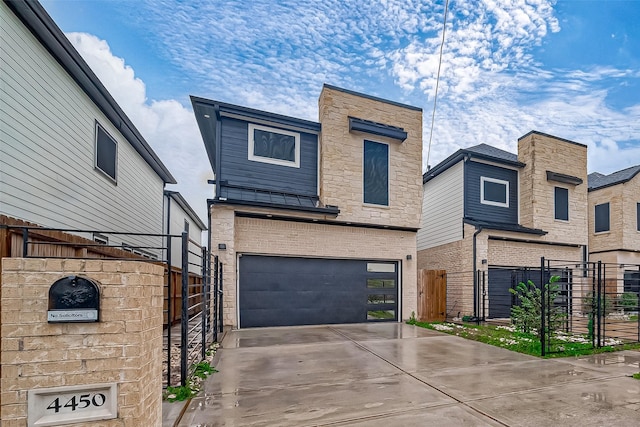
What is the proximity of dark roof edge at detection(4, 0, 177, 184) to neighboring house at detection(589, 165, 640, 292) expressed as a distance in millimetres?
20123

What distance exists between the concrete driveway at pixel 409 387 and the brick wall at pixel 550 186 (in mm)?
7168

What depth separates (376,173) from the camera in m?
10.8

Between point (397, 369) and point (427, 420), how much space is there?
1873mm

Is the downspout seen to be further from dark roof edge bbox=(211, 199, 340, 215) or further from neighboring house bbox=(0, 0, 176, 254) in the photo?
neighboring house bbox=(0, 0, 176, 254)

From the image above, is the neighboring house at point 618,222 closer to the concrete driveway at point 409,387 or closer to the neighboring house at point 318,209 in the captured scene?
the concrete driveway at point 409,387

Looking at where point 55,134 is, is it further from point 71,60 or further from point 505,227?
point 505,227

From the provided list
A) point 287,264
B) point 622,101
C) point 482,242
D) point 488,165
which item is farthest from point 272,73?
point 622,101

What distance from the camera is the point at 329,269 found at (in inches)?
404

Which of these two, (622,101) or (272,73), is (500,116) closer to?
(622,101)

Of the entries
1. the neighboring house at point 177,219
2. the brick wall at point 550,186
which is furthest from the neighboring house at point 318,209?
the brick wall at point 550,186

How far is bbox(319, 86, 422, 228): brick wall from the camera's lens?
33.4ft

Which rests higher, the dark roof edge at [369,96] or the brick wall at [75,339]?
the dark roof edge at [369,96]

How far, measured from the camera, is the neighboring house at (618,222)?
14758 mm

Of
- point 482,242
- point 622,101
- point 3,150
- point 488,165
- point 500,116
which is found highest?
point 622,101
